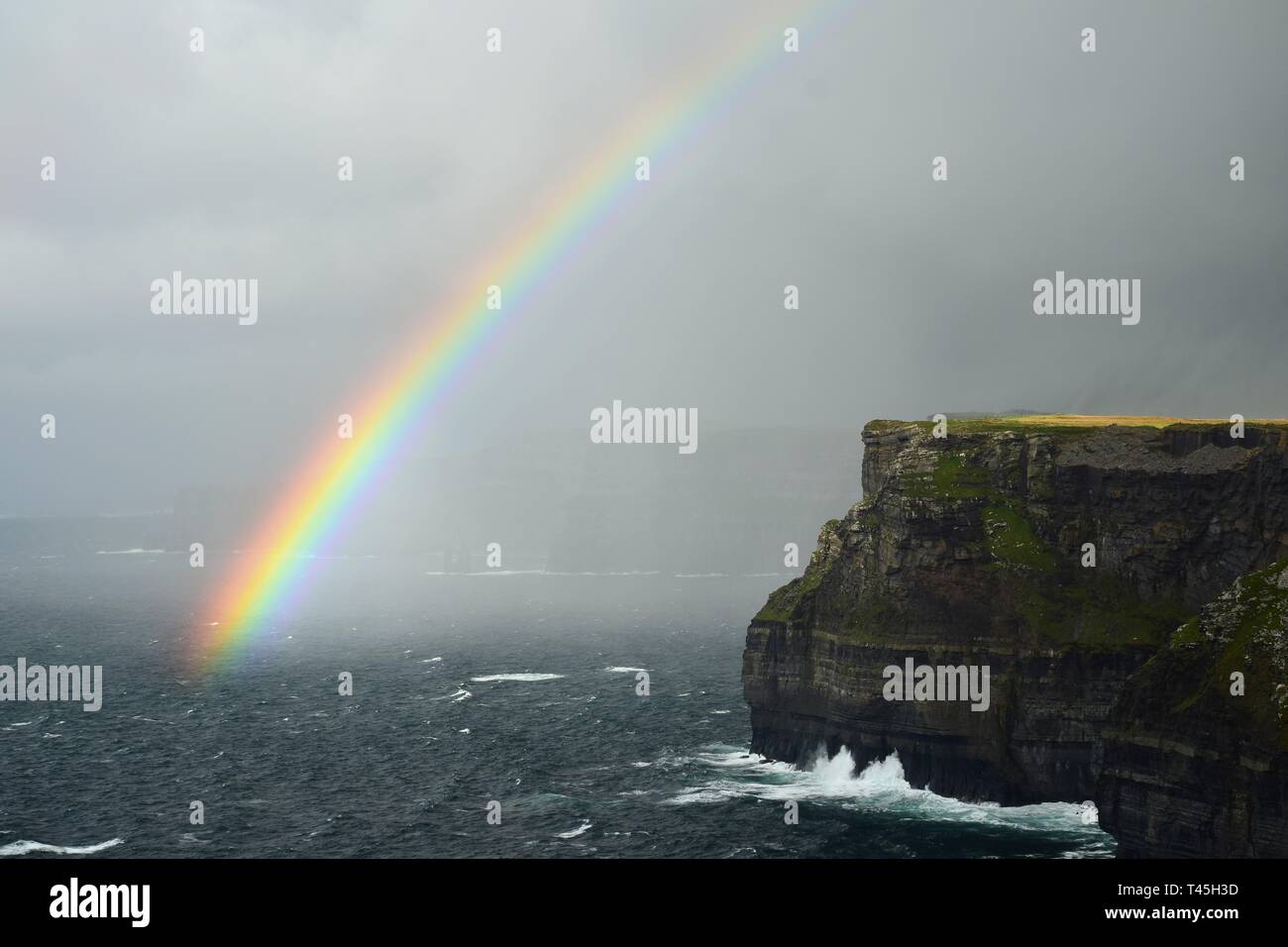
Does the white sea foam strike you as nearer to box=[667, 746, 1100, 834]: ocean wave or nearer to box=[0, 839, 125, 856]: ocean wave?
box=[667, 746, 1100, 834]: ocean wave

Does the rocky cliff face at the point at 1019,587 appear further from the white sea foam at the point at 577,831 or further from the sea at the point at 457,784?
the white sea foam at the point at 577,831

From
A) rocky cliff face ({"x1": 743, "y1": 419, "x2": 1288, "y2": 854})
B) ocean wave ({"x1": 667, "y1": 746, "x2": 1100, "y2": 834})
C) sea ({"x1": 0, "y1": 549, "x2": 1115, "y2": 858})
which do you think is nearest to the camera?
sea ({"x1": 0, "y1": 549, "x2": 1115, "y2": 858})

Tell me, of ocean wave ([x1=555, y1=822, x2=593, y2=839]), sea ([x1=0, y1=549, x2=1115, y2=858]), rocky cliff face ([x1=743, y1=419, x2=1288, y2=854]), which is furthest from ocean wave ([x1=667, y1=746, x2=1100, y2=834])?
ocean wave ([x1=555, y1=822, x2=593, y2=839])

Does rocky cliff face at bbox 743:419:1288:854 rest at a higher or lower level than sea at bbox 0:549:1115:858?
higher

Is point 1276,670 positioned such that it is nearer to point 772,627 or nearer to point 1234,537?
point 1234,537

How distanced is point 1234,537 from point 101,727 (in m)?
114

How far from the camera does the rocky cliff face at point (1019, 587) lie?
84.3m

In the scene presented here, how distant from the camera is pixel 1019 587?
88812 mm

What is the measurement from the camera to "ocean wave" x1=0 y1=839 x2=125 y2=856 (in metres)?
76.2

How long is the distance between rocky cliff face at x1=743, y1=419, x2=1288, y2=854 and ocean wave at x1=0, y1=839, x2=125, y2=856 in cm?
5421

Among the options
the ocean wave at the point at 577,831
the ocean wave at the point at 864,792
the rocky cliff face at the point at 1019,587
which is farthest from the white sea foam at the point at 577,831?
the rocky cliff face at the point at 1019,587

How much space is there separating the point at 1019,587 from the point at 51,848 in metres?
73.4
